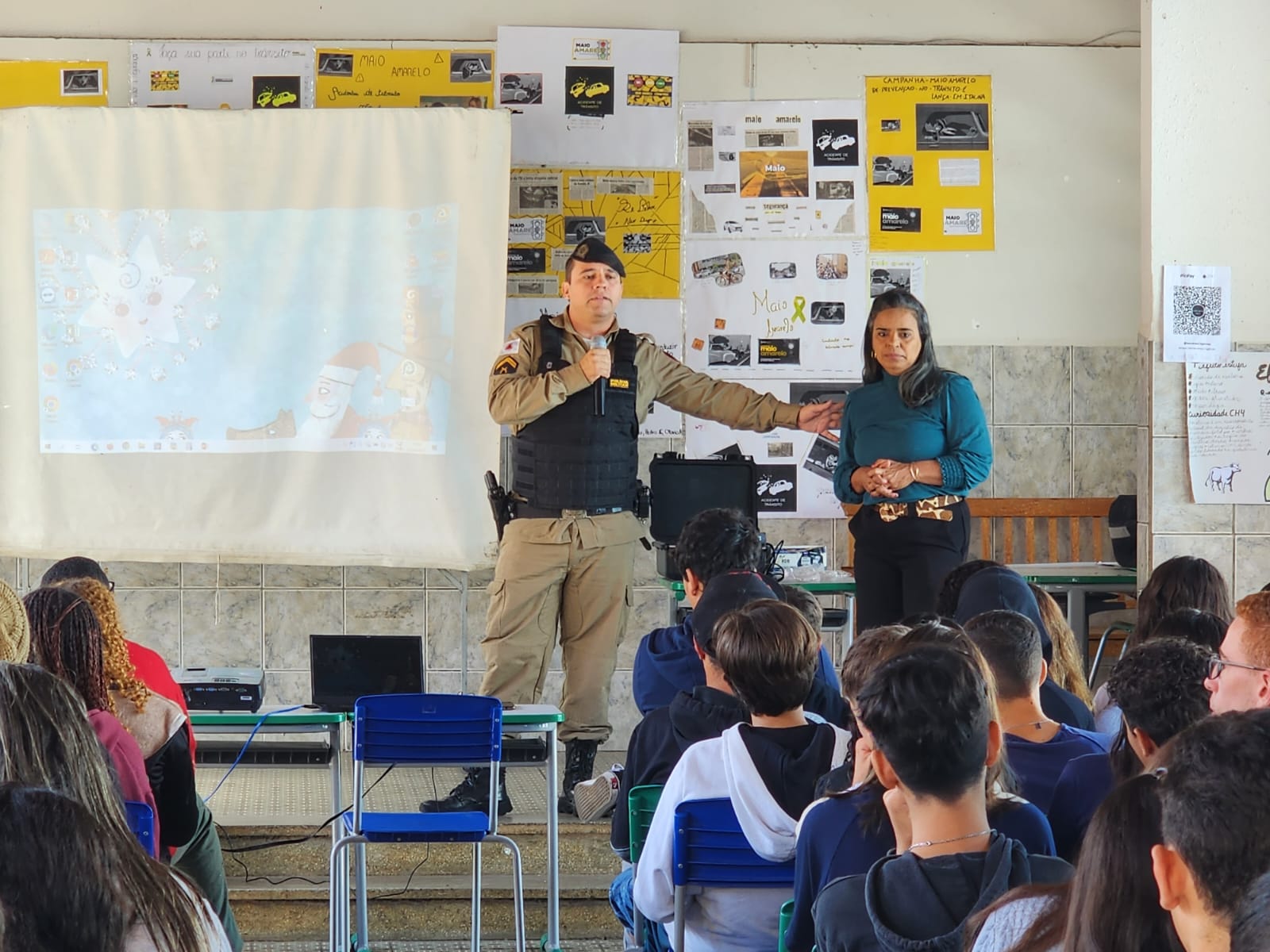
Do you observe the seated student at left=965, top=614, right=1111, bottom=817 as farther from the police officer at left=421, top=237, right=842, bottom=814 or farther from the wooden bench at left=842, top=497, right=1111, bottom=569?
the wooden bench at left=842, top=497, right=1111, bottom=569

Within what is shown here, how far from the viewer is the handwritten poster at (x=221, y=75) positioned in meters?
6.16

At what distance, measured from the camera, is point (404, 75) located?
6176mm

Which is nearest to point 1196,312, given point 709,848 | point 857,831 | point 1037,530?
point 1037,530

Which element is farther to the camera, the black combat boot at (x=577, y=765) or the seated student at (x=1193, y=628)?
the black combat boot at (x=577, y=765)

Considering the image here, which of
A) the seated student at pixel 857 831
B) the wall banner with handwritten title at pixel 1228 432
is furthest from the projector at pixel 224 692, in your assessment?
the wall banner with handwritten title at pixel 1228 432

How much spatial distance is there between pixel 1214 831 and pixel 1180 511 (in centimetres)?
461

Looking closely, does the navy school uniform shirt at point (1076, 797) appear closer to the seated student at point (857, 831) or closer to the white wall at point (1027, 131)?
the seated student at point (857, 831)

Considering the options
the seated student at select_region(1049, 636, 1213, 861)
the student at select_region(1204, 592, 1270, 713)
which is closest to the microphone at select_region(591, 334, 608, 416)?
the student at select_region(1204, 592, 1270, 713)

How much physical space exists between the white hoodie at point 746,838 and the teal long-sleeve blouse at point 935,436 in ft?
7.04

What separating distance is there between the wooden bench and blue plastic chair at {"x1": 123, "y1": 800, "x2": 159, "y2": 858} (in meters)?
4.13

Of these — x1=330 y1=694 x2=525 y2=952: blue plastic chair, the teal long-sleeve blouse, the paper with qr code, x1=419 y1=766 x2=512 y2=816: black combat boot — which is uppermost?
the paper with qr code

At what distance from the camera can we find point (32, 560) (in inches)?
247

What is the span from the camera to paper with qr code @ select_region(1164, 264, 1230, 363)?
5516 mm

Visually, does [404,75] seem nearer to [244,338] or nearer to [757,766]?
[244,338]
